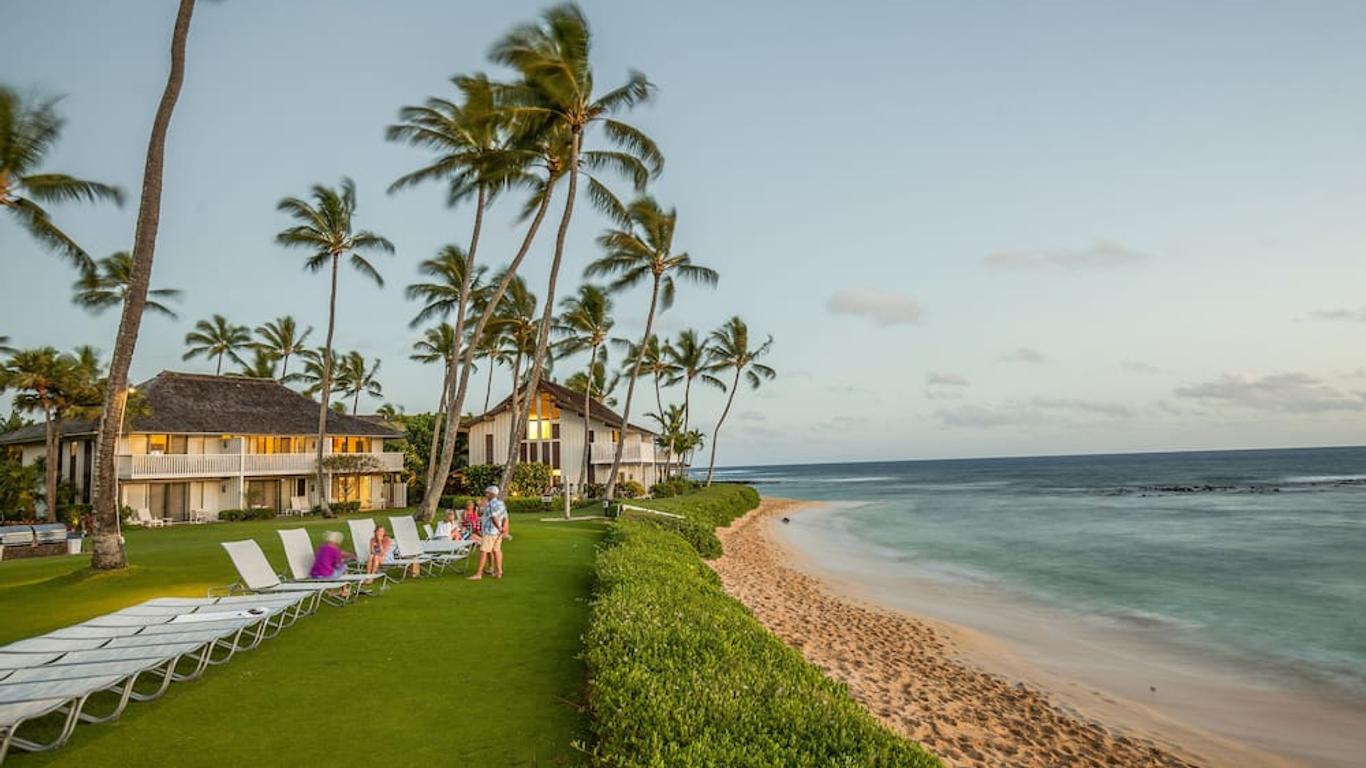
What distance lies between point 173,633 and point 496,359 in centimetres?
3671

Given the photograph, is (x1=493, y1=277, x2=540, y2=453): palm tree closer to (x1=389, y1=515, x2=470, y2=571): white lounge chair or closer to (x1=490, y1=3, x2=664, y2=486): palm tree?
(x1=490, y1=3, x2=664, y2=486): palm tree

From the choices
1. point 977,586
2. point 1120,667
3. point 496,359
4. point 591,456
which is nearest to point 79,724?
point 1120,667

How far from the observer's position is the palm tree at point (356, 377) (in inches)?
2208

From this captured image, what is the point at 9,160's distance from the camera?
510 inches

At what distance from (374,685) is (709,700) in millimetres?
2825

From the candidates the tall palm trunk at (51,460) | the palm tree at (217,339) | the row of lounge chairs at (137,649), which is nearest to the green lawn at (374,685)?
the row of lounge chairs at (137,649)

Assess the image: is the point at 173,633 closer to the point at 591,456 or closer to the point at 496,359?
the point at 591,456

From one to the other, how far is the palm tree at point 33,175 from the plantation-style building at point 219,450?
12930 mm

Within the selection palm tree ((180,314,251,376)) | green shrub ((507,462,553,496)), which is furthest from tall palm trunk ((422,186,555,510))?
palm tree ((180,314,251,376))

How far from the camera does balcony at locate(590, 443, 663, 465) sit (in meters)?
39.1

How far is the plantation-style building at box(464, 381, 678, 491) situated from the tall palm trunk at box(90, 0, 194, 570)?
2701 cm

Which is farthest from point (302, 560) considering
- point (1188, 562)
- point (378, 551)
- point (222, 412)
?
point (1188, 562)

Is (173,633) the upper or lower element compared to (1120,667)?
upper

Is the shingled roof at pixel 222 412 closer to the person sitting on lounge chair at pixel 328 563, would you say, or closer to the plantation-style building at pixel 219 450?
the plantation-style building at pixel 219 450
